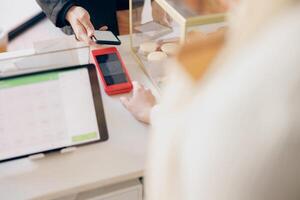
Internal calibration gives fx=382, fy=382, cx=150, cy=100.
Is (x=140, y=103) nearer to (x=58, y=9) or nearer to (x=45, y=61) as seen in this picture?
(x=45, y=61)

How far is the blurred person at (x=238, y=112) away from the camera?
0.85ft

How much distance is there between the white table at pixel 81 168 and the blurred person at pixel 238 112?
17.0 inches

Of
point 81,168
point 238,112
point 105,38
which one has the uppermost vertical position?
point 238,112

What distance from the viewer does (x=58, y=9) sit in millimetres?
1253

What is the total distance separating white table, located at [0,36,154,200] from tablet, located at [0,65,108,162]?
21 mm

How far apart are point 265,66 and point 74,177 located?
0.55 meters

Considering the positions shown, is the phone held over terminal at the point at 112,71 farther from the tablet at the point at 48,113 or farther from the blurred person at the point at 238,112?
the blurred person at the point at 238,112

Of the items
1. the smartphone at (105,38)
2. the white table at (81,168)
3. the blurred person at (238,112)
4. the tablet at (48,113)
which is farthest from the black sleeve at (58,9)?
the blurred person at (238,112)

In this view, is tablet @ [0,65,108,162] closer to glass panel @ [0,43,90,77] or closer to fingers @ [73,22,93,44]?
glass panel @ [0,43,90,77]

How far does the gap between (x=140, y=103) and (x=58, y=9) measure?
56 centimetres

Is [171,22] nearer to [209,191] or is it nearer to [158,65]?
[158,65]

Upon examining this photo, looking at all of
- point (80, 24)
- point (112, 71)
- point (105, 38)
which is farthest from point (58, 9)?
point (112, 71)

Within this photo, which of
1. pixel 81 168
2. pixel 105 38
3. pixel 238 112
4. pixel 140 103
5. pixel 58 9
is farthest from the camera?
pixel 58 9

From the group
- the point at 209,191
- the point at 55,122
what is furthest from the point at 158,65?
the point at 209,191
